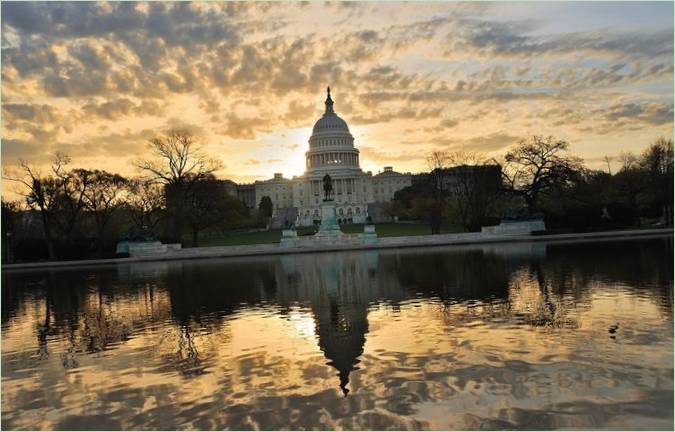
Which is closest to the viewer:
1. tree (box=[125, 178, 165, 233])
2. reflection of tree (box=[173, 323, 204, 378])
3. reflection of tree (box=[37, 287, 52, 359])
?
reflection of tree (box=[173, 323, 204, 378])

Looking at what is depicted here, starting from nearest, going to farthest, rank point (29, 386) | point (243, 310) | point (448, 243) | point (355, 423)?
point (355, 423)
point (29, 386)
point (243, 310)
point (448, 243)

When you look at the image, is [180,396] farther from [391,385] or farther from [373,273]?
[373,273]

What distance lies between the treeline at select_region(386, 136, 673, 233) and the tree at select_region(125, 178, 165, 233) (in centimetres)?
2851

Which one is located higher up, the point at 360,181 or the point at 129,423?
the point at 360,181

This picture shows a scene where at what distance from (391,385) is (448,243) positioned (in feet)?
133

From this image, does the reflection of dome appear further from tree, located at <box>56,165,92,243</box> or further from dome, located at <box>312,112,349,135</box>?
dome, located at <box>312,112,349,135</box>

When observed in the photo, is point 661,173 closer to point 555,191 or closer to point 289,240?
point 555,191

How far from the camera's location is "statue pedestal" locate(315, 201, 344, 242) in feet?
174

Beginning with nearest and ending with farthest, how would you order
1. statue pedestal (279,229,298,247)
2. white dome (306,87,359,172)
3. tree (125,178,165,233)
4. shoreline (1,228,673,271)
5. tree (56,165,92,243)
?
shoreline (1,228,673,271)
statue pedestal (279,229,298,247)
tree (56,165,92,243)
tree (125,178,165,233)
white dome (306,87,359,172)

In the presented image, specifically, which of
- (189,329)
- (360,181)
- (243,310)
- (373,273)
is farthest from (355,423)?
(360,181)

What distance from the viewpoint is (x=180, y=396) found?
828cm

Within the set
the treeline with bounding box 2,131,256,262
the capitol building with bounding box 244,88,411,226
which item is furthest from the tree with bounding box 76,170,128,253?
the capitol building with bounding box 244,88,411,226

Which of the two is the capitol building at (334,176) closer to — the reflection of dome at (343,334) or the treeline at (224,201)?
the treeline at (224,201)

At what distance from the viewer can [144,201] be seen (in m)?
65.4
